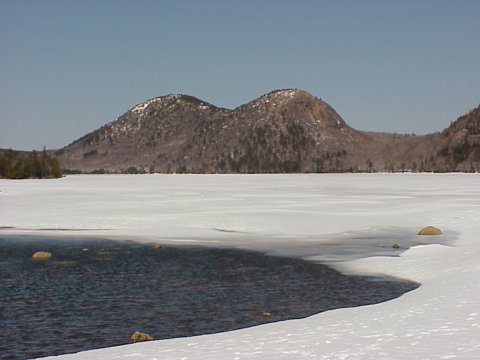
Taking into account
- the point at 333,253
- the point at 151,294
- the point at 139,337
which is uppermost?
the point at 333,253

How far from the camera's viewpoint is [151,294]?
918 inches

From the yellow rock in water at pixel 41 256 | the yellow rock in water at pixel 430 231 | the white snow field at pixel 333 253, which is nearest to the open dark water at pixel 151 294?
the yellow rock in water at pixel 41 256

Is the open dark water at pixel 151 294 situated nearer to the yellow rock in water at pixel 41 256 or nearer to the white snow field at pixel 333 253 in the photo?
the yellow rock in water at pixel 41 256

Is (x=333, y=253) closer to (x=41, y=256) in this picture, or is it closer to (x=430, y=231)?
(x=430, y=231)

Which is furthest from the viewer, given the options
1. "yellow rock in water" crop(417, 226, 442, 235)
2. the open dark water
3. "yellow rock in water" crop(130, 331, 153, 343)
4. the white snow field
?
"yellow rock in water" crop(417, 226, 442, 235)

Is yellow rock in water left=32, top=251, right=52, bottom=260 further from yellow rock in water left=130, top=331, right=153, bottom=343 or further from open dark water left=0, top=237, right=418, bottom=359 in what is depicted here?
yellow rock in water left=130, top=331, right=153, bottom=343

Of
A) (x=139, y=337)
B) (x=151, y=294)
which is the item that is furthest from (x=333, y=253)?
(x=139, y=337)

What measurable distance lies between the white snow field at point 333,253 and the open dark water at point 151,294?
5.54 ft

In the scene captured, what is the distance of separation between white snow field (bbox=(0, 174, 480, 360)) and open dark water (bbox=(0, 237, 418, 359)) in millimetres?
1688

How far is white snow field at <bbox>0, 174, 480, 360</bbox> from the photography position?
14578 millimetres

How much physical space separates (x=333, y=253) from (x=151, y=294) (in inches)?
510

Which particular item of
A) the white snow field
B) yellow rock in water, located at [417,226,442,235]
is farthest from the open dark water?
yellow rock in water, located at [417,226,442,235]

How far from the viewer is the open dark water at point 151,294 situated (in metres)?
18.3

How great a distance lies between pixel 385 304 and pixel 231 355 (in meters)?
7.83
